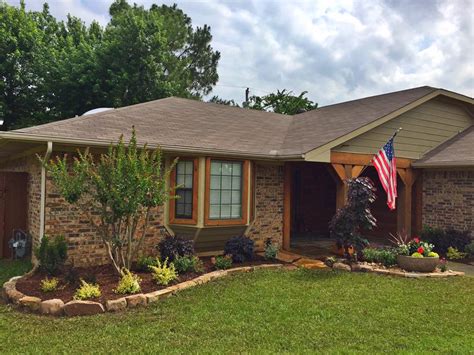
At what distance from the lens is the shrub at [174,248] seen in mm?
Result: 7355

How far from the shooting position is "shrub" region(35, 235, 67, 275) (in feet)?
20.8

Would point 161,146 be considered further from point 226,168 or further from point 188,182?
point 226,168

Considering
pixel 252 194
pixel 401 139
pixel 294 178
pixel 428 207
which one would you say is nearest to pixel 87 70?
pixel 294 178

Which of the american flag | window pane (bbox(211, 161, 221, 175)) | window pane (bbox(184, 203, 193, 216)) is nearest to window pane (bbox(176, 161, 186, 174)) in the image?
window pane (bbox(211, 161, 221, 175))

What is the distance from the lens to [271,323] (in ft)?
15.9

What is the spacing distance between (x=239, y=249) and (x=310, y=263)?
1682mm

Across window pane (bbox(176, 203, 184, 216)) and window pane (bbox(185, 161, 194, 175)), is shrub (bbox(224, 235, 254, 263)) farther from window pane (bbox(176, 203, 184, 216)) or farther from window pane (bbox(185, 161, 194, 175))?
window pane (bbox(185, 161, 194, 175))

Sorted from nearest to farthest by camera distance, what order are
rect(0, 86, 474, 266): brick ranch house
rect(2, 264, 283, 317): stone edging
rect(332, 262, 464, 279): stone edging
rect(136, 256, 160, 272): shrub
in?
rect(2, 264, 283, 317): stone edging < rect(136, 256, 160, 272): shrub < rect(332, 262, 464, 279): stone edging < rect(0, 86, 474, 266): brick ranch house

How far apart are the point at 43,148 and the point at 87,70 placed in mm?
13881

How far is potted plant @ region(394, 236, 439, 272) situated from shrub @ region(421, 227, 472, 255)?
7.63 ft

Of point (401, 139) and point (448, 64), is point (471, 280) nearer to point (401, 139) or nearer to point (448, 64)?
point (401, 139)

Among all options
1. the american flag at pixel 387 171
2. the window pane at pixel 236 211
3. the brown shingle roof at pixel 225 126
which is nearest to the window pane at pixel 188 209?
the window pane at pixel 236 211

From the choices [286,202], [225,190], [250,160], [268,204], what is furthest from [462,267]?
[225,190]

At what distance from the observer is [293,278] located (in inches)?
278
